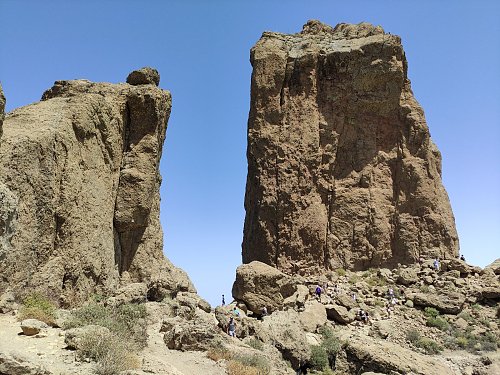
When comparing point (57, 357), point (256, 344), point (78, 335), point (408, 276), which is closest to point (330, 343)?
point (256, 344)

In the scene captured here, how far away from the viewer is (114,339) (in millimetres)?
8102

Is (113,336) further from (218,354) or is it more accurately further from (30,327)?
(218,354)

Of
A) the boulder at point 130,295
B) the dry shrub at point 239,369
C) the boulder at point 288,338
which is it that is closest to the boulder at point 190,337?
the dry shrub at point 239,369

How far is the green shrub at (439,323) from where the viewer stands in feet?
70.3

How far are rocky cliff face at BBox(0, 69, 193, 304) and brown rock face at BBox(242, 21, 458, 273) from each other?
10.7m

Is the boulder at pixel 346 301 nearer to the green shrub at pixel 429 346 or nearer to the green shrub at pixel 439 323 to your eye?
the green shrub at pixel 439 323

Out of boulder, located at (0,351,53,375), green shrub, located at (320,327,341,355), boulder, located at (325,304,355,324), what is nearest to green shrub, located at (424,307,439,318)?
boulder, located at (325,304,355,324)

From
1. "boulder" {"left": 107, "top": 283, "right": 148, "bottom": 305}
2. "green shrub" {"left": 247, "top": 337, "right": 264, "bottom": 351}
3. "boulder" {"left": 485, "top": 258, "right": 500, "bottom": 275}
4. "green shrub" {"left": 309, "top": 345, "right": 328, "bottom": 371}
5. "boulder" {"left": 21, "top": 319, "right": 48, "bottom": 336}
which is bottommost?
"green shrub" {"left": 309, "top": 345, "right": 328, "bottom": 371}

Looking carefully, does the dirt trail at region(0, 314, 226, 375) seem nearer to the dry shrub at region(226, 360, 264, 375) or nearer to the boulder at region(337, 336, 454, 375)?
the dry shrub at region(226, 360, 264, 375)

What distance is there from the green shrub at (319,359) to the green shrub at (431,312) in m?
8.05

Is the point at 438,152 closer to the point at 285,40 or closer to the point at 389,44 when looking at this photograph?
the point at 389,44

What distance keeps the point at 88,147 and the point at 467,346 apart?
1646cm

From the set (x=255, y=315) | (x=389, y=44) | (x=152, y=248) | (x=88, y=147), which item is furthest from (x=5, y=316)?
(x=389, y=44)

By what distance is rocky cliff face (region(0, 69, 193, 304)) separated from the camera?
10339 millimetres
